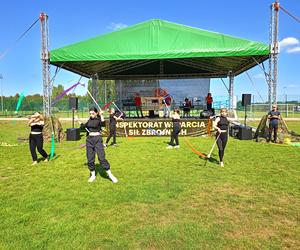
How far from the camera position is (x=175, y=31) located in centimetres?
1395

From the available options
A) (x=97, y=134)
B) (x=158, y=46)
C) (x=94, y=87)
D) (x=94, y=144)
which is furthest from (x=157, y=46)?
(x=94, y=87)

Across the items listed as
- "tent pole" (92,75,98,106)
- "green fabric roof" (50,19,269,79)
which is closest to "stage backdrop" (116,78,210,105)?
"tent pole" (92,75,98,106)

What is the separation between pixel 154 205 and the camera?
5023mm

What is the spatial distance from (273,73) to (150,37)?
5917 mm

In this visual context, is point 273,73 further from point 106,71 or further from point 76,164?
point 106,71

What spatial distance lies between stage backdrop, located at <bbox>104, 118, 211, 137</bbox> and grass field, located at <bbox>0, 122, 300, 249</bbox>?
6036 mm

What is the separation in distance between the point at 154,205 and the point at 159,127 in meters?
10.2

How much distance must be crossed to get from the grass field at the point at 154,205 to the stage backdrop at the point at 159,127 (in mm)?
6036

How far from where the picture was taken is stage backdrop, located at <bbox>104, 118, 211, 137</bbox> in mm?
15031

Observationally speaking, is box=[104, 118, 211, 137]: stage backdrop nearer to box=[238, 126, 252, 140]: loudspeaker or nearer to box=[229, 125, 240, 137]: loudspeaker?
box=[229, 125, 240, 137]: loudspeaker

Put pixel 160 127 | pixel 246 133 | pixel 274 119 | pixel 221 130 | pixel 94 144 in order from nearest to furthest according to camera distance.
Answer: pixel 94 144, pixel 221 130, pixel 274 119, pixel 246 133, pixel 160 127

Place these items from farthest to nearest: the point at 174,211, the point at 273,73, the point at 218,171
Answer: the point at 273,73 < the point at 218,171 < the point at 174,211

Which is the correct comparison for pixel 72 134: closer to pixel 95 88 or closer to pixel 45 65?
pixel 45 65

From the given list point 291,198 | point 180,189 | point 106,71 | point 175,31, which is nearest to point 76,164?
point 180,189
